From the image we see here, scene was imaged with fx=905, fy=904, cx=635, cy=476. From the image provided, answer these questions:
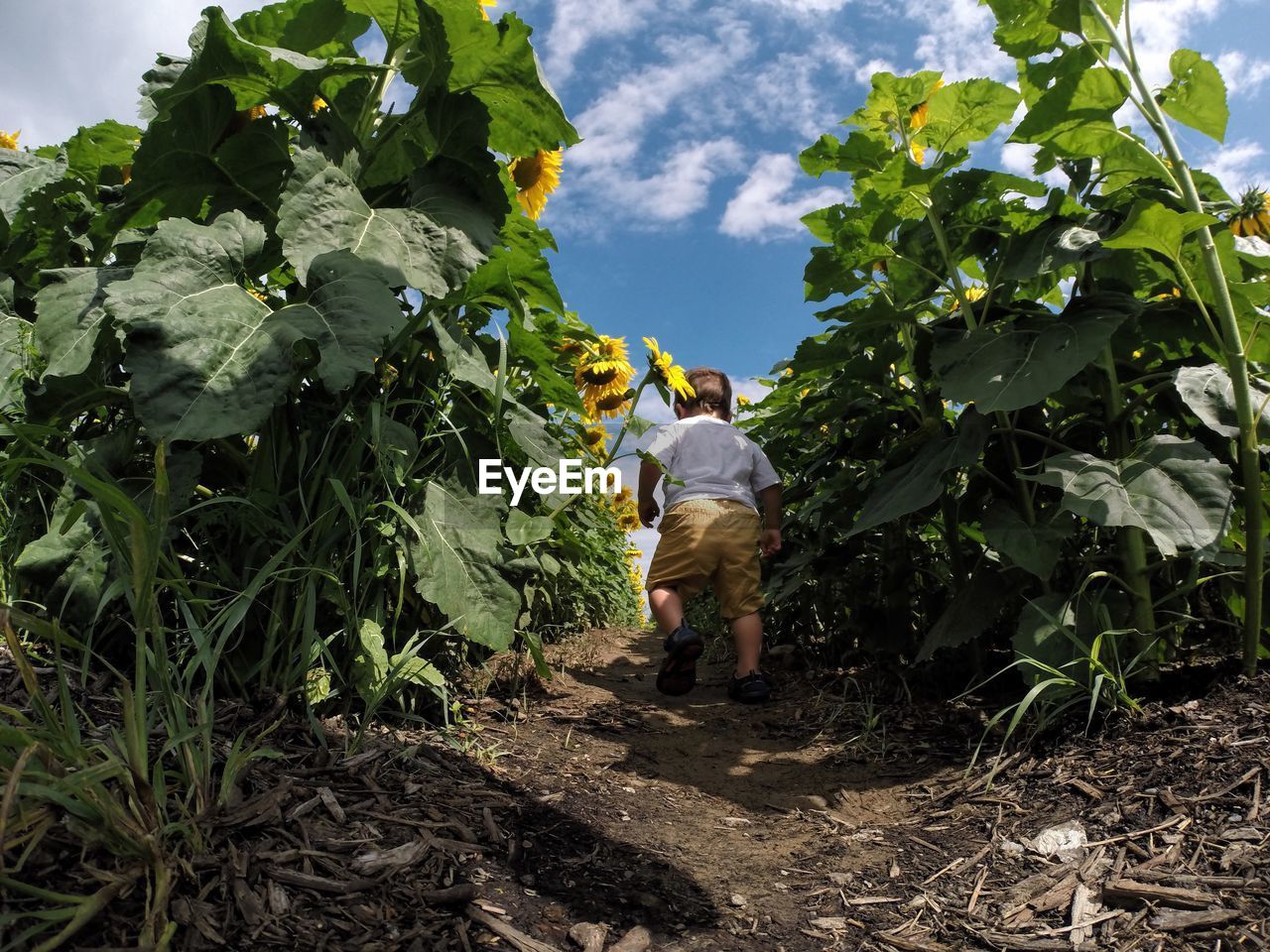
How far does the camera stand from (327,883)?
1.57 meters

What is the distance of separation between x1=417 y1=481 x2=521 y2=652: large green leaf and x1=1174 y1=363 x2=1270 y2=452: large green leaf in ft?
6.03

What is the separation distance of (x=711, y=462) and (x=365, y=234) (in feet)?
7.69

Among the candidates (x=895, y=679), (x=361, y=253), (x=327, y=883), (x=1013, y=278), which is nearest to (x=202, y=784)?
(x=327, y=883)

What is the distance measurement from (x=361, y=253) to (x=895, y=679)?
249 centimetres

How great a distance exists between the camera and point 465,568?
237 cm

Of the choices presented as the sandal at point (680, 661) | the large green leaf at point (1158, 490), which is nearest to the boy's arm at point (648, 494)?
the sandal at point (680, 661)

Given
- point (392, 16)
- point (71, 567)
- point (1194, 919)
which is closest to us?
point (1194, 919)

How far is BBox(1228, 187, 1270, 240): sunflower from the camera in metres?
2.62

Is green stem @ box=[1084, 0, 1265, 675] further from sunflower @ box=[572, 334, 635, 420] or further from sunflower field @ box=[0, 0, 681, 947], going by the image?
sunflower @ box=[572, 334, 635, 420]

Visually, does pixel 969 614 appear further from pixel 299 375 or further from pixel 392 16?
pixel 392 16

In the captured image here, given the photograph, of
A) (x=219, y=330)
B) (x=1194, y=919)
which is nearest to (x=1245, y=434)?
(x=1194, y=919)

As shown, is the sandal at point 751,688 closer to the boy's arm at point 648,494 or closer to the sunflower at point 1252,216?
the boy's arm at point 648,494

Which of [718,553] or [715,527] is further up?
[715,527]

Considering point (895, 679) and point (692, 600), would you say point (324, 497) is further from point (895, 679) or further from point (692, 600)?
point (692, 600)
